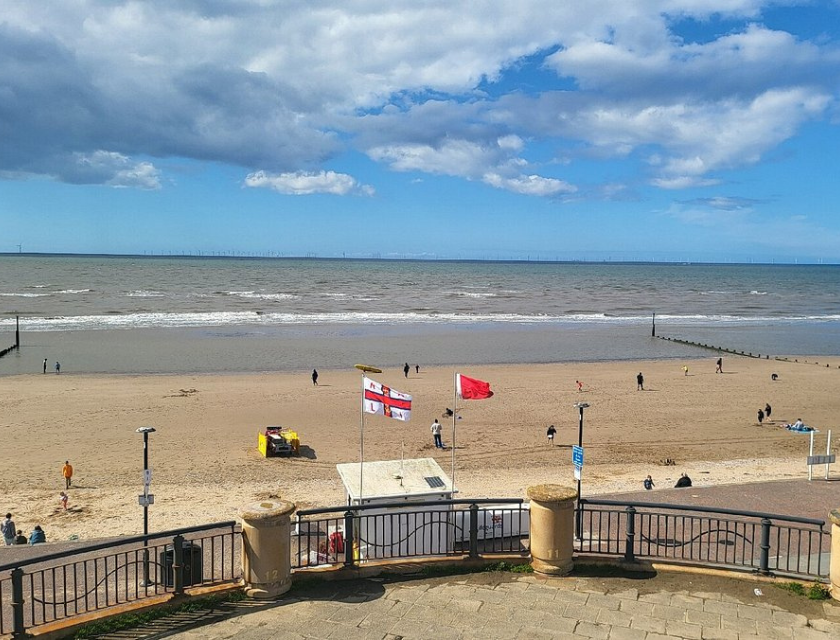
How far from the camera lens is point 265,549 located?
962 centimetres

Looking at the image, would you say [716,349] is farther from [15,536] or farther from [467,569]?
[15,536]

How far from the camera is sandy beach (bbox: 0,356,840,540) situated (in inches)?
851

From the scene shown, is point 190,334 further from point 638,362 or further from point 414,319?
point 638,362

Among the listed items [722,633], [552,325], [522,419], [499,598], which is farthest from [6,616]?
[552,325]

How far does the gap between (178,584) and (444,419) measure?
75.8ft

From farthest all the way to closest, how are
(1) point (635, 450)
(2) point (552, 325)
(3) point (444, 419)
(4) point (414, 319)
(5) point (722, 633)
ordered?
(4) point (414, 319), (2) point (552, 325), (3) point (444, 419), (1) point (635, 450), (5) point (722, 633)

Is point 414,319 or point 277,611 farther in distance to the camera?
point 414,319

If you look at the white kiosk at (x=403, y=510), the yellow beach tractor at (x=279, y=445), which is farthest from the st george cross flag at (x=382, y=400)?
the yellow beach tractor at (x=279, y=445)

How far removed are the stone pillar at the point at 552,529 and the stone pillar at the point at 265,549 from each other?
3.57 m

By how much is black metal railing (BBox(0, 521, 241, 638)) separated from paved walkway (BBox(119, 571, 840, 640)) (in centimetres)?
96

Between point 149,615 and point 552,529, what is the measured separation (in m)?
5.60

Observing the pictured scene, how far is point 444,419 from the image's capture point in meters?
32.2

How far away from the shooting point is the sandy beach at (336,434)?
21.6 m

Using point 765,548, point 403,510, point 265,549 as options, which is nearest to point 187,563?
point 265,549
